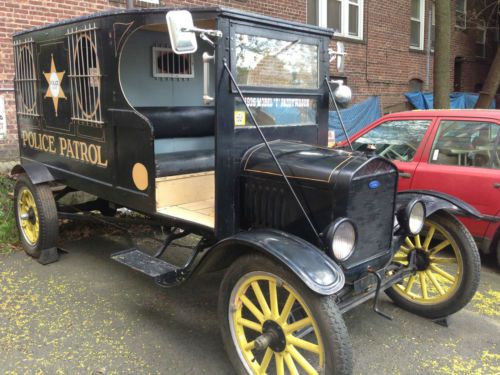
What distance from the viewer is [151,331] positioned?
3.50 metres

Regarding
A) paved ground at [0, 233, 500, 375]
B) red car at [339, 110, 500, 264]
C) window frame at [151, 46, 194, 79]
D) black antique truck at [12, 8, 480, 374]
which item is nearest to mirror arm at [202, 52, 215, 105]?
black antique truck at [12, 8, 480, 374]

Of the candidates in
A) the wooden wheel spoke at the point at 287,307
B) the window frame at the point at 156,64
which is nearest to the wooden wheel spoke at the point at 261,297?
the wooden wheel spoke at the point at 287,307

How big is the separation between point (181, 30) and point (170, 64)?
→ 7.45 feet

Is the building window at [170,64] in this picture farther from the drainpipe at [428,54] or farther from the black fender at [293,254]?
the drainpipe at [428,54]

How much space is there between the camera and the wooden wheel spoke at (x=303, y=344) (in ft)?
8.17

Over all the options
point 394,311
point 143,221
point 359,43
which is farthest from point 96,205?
point 359,43

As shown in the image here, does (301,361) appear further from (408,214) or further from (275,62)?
(275,62)

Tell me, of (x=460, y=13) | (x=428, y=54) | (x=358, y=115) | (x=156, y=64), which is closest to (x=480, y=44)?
(x=460, y=13)

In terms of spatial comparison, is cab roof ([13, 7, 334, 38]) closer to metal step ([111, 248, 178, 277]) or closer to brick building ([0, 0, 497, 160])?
metal step ([111, 248, 178, 277])

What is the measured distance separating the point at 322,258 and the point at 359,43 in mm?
11471

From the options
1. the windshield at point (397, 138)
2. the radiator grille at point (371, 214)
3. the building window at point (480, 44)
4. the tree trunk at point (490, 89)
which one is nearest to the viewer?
the radiator grille at point (371, 214)

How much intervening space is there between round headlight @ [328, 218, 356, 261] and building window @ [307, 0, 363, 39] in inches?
398

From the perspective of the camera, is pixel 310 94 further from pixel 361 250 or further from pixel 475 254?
pixel 475 254

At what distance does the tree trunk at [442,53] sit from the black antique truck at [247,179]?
14.6ft
